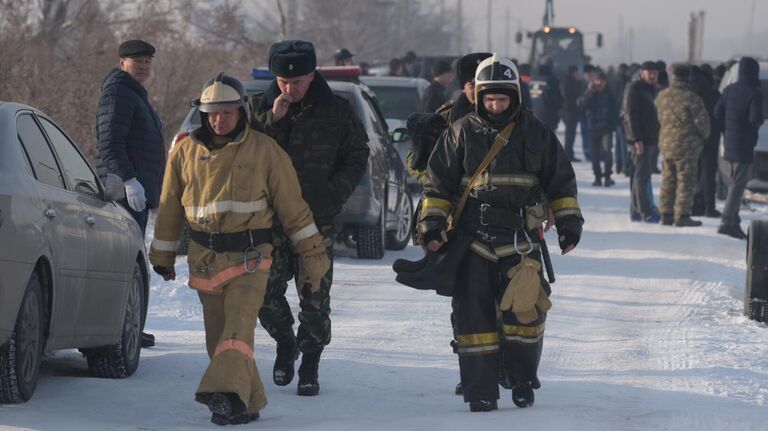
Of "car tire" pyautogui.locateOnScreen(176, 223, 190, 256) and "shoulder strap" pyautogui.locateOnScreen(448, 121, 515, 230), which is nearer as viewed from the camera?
"shoulder strap" pyautogui.locateOnScreen(448, 121, 515, 230)

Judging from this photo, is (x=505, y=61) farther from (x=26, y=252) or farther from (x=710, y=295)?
(x=710, y=295)

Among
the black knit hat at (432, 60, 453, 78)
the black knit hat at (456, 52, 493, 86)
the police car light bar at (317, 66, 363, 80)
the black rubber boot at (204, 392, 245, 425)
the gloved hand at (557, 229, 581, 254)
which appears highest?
the black knit hat at (456, 52, 493, 86)

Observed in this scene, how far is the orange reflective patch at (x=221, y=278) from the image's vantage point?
725cm

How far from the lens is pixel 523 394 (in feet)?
25.6

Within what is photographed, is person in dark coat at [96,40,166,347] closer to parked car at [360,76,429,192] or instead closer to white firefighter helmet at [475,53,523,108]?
white firefighter helmet at [475,53,523,108]

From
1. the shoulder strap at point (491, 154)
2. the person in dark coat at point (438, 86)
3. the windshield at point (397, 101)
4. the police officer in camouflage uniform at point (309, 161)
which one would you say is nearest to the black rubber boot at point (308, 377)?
the police officer in camouflage uniform at point (309, 161)

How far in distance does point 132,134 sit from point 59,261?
7.84 ft

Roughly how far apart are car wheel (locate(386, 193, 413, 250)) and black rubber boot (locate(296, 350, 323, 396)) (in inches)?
300

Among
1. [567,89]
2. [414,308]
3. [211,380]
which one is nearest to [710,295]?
[414,308]

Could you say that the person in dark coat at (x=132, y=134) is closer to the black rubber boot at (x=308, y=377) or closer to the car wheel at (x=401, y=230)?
the black rubber boot at (x=308, y=377)

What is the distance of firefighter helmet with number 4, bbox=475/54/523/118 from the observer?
24.9 ft

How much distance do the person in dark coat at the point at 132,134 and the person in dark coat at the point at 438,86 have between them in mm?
6763

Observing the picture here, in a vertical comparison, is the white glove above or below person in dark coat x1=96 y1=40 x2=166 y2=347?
below

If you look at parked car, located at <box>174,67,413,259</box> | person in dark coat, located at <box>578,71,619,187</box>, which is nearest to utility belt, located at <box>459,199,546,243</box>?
parked car, located at <box>174,67,413,259</box>
